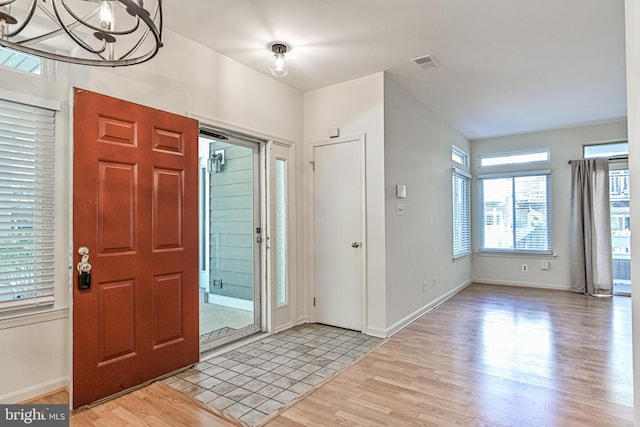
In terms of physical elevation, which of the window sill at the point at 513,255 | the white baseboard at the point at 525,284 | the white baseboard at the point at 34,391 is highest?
the window sill at the point at 513,255

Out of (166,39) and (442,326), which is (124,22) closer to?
(166,39)

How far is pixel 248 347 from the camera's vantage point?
3.42m

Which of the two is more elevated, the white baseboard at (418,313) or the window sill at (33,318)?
the window sill at (33,318)

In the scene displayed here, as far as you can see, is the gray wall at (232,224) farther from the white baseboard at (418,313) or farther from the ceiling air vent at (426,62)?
the ceiling air vent at (426,62)

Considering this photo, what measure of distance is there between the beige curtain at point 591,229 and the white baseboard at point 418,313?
6.45 feet

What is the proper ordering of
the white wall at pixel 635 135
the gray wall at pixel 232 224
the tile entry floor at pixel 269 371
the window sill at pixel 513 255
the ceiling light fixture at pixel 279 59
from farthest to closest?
the window sill at pixel 513 255
the gray wall at pixel 232 224
the ceiling light fixture at pixel 279 59
the tile entry floor at pixel 269 371
the white wall at pixel 635 135

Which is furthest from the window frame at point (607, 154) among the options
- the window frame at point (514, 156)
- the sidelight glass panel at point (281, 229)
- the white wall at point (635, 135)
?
the white wall at point (635, 135)

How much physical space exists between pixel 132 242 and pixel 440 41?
3052mm

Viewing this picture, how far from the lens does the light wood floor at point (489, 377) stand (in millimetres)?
2227

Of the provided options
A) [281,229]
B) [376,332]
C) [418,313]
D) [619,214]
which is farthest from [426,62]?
[619,214]

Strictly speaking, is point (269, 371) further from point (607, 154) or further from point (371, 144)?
point (607, 154)

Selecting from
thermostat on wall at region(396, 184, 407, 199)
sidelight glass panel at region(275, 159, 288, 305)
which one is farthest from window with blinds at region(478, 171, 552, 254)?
sidelight glass panel at region(275, 159, 288, 305)

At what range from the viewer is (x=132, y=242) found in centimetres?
255

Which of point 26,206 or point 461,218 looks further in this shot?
point 461,218
